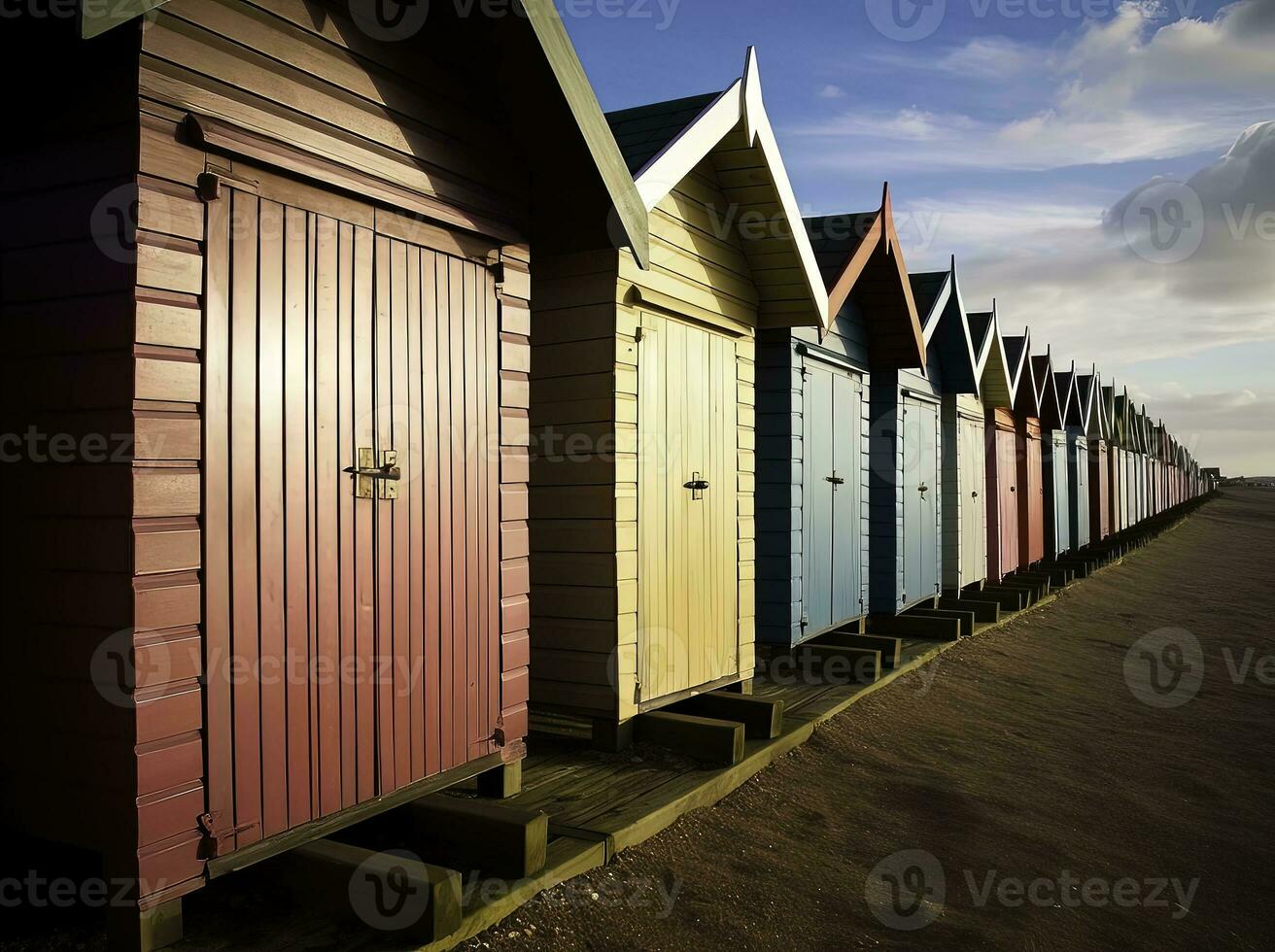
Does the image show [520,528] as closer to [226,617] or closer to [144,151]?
[226,617]

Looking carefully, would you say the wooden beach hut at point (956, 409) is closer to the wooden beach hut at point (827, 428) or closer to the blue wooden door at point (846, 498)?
the wooden beach hut at point (827, 428)

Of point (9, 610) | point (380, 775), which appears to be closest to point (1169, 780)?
point (380, 775)

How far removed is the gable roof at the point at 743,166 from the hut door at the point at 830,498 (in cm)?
117

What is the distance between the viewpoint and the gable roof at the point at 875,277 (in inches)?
333

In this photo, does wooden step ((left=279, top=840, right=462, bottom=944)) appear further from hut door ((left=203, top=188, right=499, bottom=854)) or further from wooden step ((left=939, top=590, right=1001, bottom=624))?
wooden step ((left=939, top=590, right=1001, bottom=624))

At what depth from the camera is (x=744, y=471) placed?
7.23 meters

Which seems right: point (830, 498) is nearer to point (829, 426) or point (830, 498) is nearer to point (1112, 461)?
point (829, 426)

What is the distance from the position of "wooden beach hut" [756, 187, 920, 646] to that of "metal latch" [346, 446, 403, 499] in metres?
4.65

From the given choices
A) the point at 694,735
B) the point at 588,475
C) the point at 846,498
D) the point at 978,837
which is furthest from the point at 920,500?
the point at 588,475

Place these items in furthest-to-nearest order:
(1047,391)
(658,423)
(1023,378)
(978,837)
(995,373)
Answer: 1. (1047,391)
2. (1023,378)
3. (995,373)
4. (658,423)
5. (978,837)

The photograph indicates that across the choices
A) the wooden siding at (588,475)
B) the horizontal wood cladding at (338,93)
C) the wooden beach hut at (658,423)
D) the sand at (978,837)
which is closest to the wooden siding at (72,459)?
the horizontal wood cladding at (338,93)

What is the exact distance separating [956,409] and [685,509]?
26.3 feet

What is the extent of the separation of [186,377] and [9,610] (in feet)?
3.53

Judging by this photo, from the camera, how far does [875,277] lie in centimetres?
974
